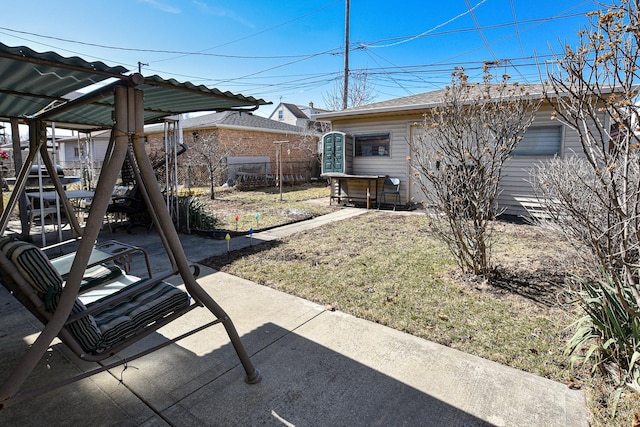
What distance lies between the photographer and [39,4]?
1192 centimetres

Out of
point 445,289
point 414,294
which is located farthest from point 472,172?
point 414,294

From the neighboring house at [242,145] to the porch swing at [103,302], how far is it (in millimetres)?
13267

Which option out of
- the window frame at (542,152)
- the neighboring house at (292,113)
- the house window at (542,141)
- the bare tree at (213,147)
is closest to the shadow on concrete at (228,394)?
the window frame at (542,152)

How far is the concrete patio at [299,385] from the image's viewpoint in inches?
80.1

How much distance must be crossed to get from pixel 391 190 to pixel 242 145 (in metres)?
9.96

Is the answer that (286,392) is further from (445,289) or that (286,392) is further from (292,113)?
(292,113)

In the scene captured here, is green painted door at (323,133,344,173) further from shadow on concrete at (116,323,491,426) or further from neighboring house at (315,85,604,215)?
shadow on concrete at (116,323,491,426)

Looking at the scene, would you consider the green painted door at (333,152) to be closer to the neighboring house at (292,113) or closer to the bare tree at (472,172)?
the bare tree at (472,172)

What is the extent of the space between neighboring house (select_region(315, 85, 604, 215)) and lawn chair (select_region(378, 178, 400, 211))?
17 cm

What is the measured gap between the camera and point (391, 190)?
10.8 m

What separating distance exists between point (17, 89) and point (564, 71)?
13.7ft

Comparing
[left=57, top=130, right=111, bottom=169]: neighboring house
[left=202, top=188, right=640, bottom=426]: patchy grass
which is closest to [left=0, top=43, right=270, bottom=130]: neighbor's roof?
[left=202, top=188, right=640, bottom=426]: patchy grass

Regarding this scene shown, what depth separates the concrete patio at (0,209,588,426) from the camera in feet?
6.68

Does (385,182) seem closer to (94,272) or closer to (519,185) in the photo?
(519,185)
